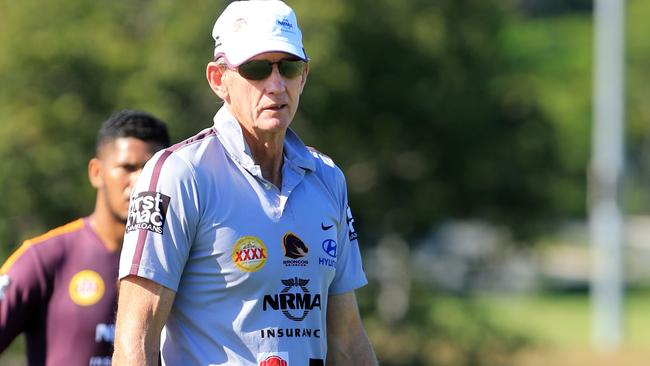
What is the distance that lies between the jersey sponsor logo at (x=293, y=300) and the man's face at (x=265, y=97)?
1.58 ft

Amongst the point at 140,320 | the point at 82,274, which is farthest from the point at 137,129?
the point at 140,320

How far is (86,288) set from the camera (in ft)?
19.2

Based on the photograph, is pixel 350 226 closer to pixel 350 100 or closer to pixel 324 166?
pixel 324 166

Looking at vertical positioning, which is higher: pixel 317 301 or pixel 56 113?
pixel 56 113

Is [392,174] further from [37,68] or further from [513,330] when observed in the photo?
[37,68]

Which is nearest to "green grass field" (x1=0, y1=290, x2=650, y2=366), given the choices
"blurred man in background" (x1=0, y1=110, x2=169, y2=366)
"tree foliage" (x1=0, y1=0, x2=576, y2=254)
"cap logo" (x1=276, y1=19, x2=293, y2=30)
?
"tree foliage" (x1=0, y1=0, x2=576, y2=254)

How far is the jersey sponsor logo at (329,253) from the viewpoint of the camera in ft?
13.9

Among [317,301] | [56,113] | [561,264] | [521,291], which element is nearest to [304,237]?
[317,301]

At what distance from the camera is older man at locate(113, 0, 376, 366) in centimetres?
393

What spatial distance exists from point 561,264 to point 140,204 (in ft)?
144

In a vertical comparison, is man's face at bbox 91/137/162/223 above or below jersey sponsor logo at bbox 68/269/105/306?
above

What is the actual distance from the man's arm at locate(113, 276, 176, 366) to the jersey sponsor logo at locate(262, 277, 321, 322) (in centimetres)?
31

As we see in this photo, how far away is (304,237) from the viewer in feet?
13.7

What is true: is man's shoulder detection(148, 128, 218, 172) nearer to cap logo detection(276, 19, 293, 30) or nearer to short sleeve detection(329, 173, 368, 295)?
cap logo detection(276, 19, 293, 30)
